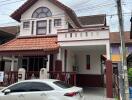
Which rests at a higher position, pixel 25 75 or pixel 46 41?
pixel 46 41

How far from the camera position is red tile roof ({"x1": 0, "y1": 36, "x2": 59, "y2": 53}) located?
58.8 ft

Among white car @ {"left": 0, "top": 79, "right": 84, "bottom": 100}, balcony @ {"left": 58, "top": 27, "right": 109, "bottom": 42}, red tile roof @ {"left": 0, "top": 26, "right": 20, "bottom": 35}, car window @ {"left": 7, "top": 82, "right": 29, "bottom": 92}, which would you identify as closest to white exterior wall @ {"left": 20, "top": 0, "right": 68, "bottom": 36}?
balcony @ {"left": 58, "top": 27, "right": 109, "bottom": 42}

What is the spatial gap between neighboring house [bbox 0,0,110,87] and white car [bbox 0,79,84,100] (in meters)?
6.60

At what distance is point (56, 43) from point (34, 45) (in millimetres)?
1775

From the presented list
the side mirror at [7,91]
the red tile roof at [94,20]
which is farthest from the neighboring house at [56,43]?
the side mirror at [7,91]

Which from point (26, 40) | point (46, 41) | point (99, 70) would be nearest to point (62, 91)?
point (46, 41)

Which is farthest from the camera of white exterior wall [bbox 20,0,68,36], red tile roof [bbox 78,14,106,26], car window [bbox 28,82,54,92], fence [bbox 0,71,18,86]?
red tile roof [bbox 78,14,106,26]

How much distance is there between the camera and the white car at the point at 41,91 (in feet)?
33.3

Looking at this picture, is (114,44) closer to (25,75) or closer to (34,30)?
(34,30)

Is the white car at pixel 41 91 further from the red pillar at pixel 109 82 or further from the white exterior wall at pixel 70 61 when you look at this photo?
the white exterior wall at pixel 70 61

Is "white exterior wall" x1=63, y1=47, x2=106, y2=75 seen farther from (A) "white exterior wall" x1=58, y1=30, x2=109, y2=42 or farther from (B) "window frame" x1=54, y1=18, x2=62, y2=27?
(A) "white exterior wall" x1=58, y1=30, x2=109, y2=42

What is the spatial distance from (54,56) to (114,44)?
28851 millimetres

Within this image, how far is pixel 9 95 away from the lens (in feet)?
35.9

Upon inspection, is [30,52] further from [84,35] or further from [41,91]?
[41,91]
